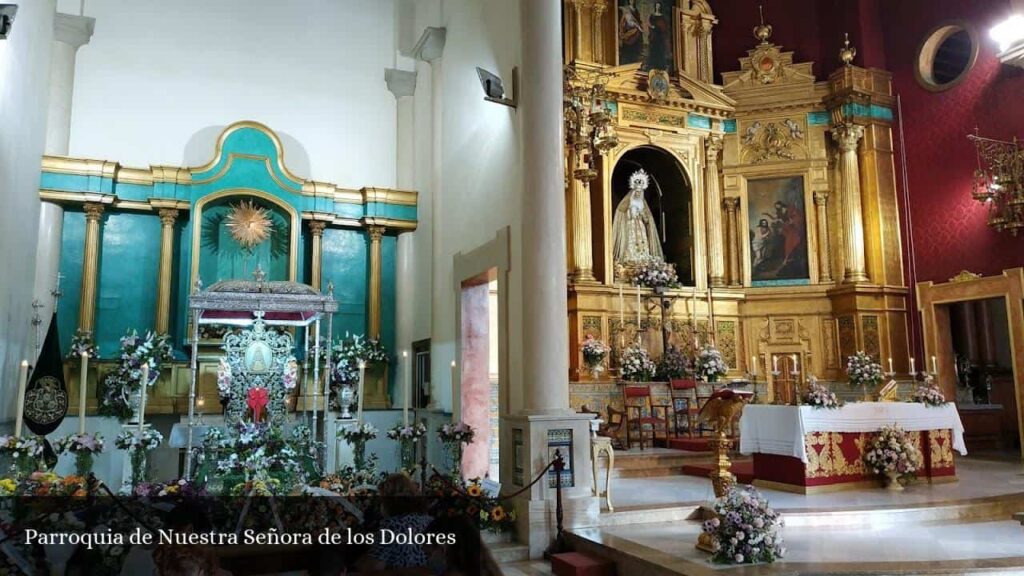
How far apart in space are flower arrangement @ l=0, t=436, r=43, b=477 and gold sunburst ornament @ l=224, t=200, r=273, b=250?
5384 millimetres

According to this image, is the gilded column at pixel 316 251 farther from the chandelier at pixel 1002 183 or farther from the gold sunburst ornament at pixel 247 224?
the chandelier at pixel 1002 183

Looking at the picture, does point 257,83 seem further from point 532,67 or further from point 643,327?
point 643,327

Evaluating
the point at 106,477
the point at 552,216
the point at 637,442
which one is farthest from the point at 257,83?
the point at 637,442

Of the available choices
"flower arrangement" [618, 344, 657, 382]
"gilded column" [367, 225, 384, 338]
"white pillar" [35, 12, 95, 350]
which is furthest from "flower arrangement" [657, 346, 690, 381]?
"white pillar" [35, 12, 95, 350]

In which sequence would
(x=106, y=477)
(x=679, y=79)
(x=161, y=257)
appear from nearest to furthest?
(x=106, y=477) → (x=161, y=257) → (x=679, y=79)

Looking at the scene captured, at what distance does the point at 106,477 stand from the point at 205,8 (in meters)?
7.53

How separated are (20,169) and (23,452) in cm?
423

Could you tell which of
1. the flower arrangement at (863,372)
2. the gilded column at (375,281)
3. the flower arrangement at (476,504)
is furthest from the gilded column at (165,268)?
the flower arrangement at (863,372)

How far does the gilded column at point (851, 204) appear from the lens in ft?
44.6

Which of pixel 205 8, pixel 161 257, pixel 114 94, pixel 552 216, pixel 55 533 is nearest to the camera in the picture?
pixel 55 533

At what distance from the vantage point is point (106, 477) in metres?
9.78

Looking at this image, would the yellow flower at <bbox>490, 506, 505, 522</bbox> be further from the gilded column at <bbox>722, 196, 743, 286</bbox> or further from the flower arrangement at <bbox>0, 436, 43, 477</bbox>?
the gilded column at <bbox>722, 196, 743, 286</bbox>

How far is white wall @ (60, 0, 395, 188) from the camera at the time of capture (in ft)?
37.9

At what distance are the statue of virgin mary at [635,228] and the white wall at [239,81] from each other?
422 cm
